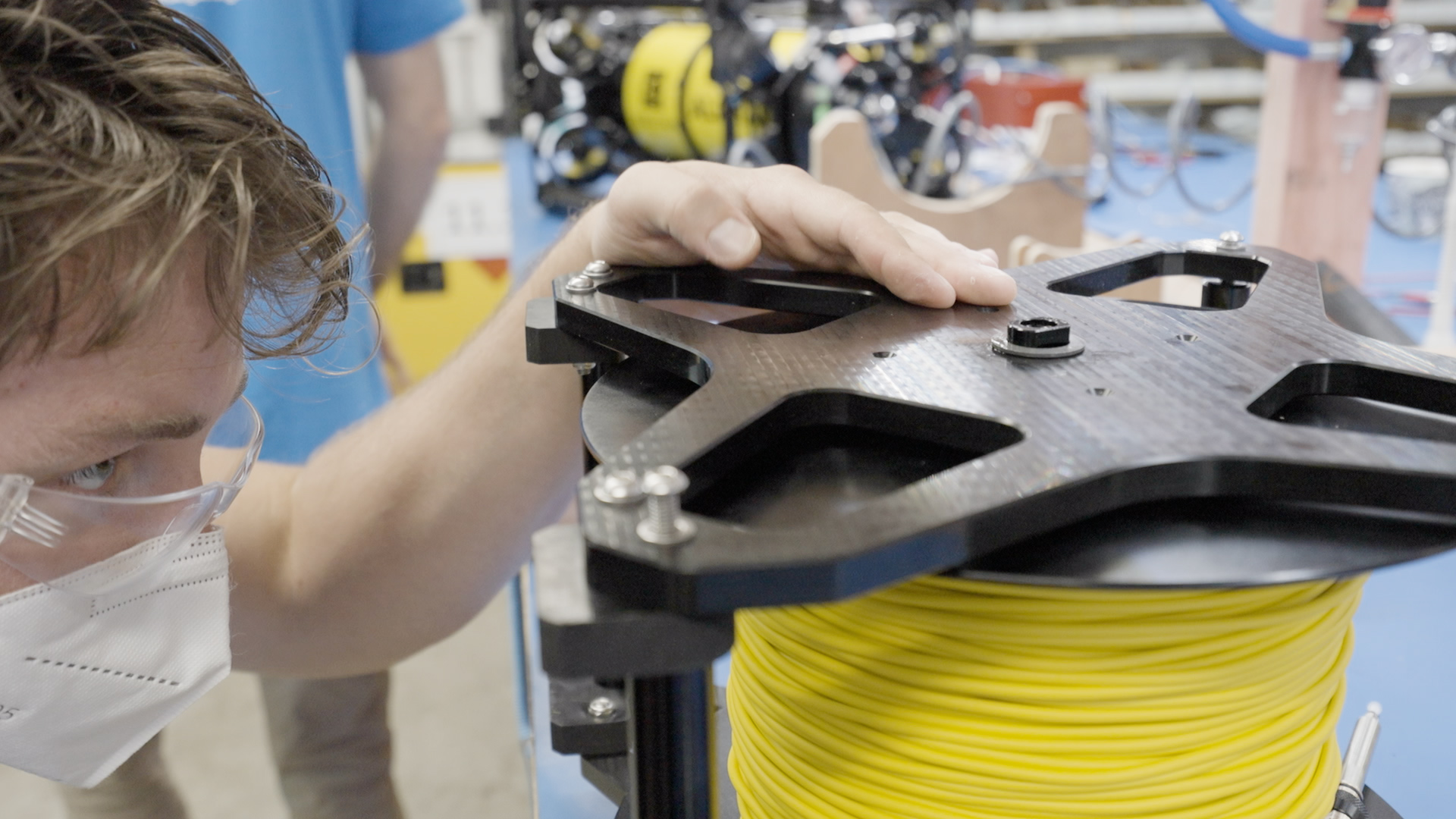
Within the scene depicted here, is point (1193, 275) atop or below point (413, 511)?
atop

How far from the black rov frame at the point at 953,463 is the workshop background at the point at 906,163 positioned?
48cm

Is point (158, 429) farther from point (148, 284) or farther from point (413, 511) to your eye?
point (413, 511)

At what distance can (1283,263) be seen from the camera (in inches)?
29.7

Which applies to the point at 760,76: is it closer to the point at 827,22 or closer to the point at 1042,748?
the point at 827,22

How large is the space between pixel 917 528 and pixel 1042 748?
0.49ft

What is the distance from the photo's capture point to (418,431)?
43.6 inches

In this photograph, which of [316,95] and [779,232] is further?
[316,95]

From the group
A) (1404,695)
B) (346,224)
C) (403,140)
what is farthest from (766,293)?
(403,140)

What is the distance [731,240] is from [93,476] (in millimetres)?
475

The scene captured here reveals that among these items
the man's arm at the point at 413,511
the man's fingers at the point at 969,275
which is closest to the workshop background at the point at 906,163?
the man's arm at the point at 413,511

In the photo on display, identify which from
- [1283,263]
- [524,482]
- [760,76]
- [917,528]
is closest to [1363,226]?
[1283,263]

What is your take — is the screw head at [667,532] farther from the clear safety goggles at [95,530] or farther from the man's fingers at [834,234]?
the clear safety goggles at [95,530]

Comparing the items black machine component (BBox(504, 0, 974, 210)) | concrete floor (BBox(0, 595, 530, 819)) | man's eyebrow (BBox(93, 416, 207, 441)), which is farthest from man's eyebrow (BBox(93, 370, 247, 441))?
black machine component (BBox(504, 0, 974, 210))

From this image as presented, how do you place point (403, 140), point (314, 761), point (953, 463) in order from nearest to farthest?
point (953, 463)
point (314, 761)
point (403, 140)
